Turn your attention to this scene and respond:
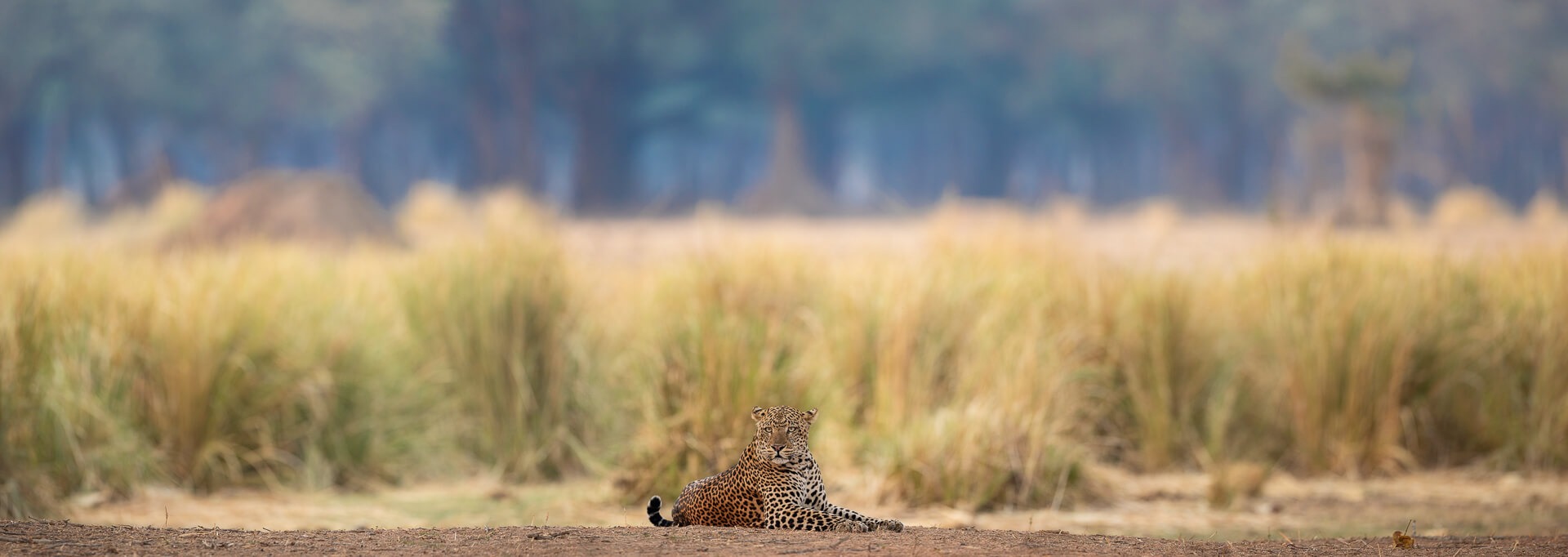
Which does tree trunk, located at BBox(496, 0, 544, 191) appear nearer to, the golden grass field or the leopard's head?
the golden grass field

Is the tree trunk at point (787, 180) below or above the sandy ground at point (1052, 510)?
above

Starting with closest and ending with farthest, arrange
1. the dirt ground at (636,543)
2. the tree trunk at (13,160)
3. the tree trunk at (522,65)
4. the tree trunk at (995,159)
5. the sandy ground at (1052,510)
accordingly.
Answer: the dirt ground at (636,543)
the sandy ground at (1052,510)
the tree trunk at (13,160)
the tree trunk at (522,65)
the tree trunk at (995,159)

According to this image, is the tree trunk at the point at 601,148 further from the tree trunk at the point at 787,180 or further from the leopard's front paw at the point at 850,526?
the leopard's front paw at the point at 850,526

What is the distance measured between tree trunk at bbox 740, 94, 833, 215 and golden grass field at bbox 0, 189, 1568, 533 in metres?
28.2

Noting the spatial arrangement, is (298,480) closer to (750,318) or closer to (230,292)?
(230,292)

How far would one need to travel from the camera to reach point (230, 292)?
25.0 ft

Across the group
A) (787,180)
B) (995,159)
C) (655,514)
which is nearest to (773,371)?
(655,514)

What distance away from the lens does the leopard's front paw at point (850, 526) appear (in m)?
3.47

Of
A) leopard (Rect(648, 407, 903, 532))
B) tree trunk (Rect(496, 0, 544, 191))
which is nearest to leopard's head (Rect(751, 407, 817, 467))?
leopard (Rect(648, 407, 903, 532))

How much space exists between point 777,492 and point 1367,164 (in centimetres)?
2431

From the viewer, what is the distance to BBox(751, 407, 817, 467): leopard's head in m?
3.46

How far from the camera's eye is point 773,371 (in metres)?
6.70

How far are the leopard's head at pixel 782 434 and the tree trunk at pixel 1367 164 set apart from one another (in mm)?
21801

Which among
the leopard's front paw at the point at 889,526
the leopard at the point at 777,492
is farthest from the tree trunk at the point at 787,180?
the leopard's front paw at the point at 889,526
